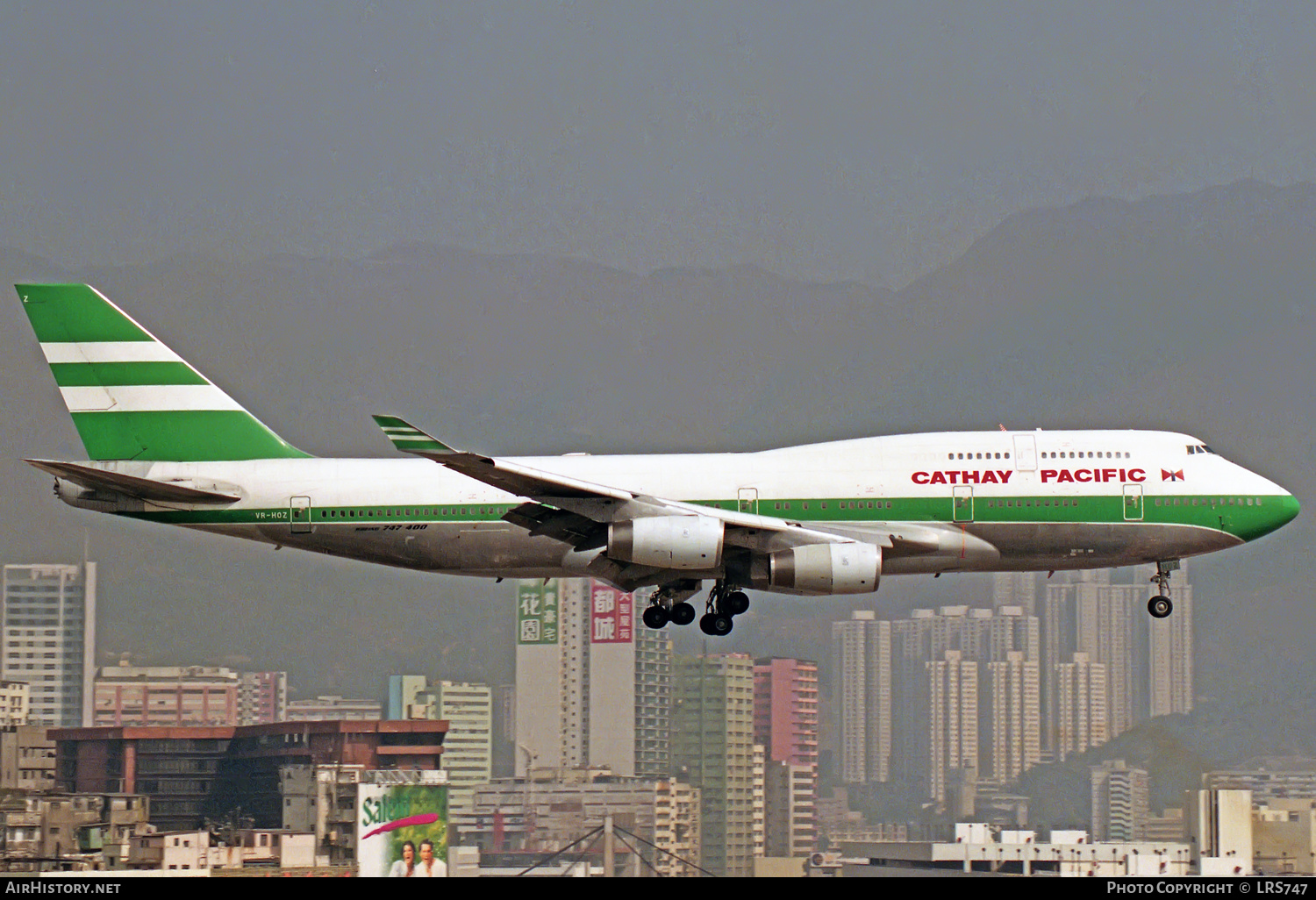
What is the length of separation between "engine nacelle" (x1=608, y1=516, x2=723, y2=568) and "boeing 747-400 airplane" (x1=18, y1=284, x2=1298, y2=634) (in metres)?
0.04

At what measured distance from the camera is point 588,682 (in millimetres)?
103438

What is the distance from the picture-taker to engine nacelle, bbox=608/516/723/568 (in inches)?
1394

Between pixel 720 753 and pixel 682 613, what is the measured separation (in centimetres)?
5042

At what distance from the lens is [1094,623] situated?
118 metres

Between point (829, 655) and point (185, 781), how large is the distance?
4666 centimetres

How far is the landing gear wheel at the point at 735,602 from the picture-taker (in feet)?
127

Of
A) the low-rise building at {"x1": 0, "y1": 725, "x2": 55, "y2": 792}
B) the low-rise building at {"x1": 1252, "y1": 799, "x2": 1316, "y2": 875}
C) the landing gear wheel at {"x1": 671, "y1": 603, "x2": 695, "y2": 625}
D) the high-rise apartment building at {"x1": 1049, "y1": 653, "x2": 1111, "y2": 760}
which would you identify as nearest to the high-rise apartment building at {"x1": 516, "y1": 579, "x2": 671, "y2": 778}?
the high-rise apartment building at {"x1": 1049, "y1": 653, "x2": 1111, "y2": 760}

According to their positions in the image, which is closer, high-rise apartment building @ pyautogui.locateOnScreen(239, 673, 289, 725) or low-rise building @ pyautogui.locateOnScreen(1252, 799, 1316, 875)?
low-rise building @ pyautogui.locateOnScreen(1252, 799, 1316, 875)

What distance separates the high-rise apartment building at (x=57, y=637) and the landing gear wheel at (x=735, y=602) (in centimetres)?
7048

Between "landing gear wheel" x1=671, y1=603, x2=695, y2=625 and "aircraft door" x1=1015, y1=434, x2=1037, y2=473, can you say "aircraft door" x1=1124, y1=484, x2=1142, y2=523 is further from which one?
"landing gear wheel" x1=671, y1=603, x2=695, y2=625

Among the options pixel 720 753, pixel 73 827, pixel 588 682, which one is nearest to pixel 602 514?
pixel 73 827

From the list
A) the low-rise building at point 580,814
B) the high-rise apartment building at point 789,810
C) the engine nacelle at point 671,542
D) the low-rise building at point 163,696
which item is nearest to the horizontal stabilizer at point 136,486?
the engine nacelle at point 671,542
